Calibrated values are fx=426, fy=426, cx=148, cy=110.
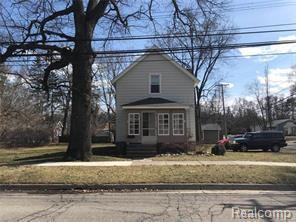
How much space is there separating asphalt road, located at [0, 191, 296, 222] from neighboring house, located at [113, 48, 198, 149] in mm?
20268

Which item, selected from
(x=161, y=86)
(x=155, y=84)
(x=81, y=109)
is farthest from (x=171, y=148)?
(x=81, y=109)

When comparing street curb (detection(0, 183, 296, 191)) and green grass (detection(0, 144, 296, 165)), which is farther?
green grass (detection(0, 144, 296, 165))

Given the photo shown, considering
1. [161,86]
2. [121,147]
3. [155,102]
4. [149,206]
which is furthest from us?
[161,86]

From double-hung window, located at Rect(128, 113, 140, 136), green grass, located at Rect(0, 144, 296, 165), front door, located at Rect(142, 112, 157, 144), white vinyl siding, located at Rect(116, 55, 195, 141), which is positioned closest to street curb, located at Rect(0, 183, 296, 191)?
green grass, located at Rect(0, 144, 296, 165)

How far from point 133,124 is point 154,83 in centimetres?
400

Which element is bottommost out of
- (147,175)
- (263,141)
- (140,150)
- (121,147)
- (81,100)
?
(147,175)

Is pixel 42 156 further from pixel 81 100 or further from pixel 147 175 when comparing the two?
pixel 147 175

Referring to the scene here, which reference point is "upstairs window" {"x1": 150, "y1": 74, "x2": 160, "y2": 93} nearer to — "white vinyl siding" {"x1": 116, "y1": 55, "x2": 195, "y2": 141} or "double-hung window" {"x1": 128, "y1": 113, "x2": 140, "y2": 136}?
"white vinyl siding" {"x1": 116, "y1": 55, "x2": 195, "y2": 141}

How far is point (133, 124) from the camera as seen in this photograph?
34125mm

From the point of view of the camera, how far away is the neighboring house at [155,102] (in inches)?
1330

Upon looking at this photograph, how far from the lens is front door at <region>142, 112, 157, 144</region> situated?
33.9 metres

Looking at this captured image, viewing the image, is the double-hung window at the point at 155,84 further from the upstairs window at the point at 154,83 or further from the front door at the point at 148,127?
the front door at the point at 148,127

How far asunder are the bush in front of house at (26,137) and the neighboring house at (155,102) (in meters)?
20.2

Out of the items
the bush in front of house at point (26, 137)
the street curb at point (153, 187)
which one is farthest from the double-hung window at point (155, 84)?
the bush in front of house at point (26, 137)
